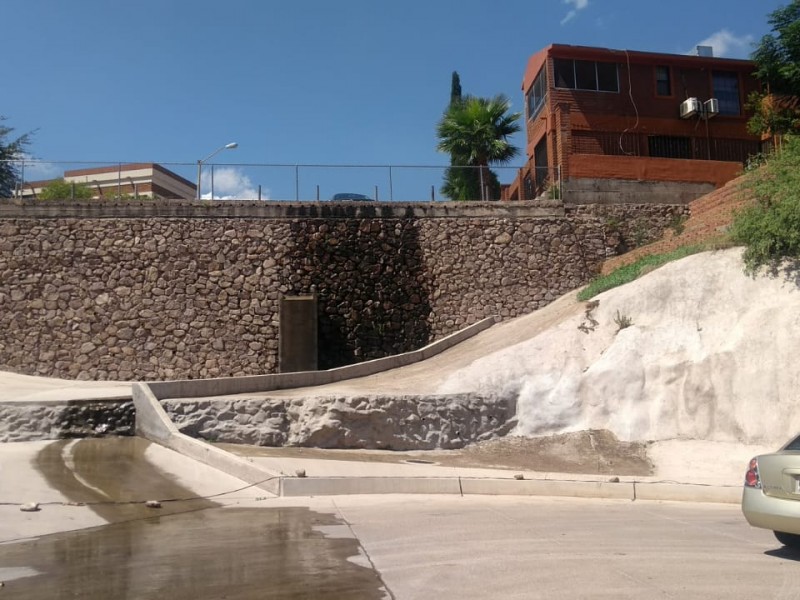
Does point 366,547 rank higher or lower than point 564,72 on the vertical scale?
lower

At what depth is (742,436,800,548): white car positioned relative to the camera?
6.67 m

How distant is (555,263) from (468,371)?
7.31 metres

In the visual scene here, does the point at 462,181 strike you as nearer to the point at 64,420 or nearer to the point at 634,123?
the point at 634,123

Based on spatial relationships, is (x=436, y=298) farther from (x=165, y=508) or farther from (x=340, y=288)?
(x=165, y=508)

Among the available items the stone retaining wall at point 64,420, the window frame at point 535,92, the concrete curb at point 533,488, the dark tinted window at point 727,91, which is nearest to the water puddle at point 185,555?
the concrete curb at point 533,488

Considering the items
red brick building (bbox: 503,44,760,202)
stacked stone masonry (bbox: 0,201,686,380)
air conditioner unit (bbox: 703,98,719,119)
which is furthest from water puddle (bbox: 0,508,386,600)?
air conditioner unit (bbox: 703,98,719,119)

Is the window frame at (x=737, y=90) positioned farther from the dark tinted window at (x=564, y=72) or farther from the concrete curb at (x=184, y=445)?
the concrete curb at (x=184, y=445)

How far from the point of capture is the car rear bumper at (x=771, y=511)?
21.7 feet

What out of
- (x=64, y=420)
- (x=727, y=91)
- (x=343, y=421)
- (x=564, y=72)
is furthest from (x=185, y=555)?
(x=727, y=91)

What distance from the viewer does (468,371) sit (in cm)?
1795

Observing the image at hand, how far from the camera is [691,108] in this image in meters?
27.2

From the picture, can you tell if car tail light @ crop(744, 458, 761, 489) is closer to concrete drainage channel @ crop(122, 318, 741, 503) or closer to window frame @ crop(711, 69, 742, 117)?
concrete drainage channel @ crop(122, 318, 741, 503)

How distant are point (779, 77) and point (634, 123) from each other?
5467 millimetres

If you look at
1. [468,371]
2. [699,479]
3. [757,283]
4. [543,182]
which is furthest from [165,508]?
[543,182]
